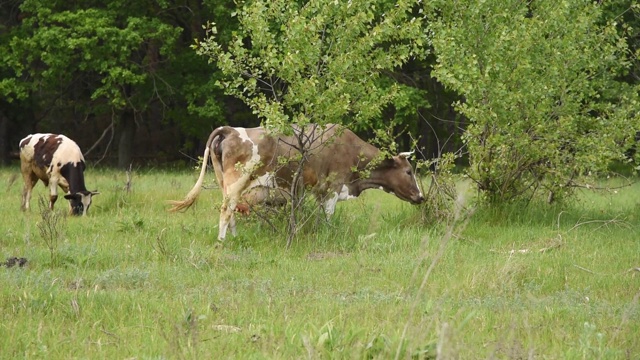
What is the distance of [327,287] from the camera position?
29.2 ft

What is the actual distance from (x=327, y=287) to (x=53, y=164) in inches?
350

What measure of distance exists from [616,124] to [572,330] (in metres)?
7.47

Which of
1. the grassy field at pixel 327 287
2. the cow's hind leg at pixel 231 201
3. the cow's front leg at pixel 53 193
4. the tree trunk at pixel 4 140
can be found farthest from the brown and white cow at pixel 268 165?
the tree trunk at pixel 4 140

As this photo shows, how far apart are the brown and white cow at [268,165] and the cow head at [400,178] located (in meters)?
0.89

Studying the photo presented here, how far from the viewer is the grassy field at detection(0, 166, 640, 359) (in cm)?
614

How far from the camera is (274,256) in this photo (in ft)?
35.5

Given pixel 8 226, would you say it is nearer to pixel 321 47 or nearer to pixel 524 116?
pixel 321 47

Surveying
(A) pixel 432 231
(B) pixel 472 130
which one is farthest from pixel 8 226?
(B) pixel 472 130

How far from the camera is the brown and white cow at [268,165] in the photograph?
12.3m

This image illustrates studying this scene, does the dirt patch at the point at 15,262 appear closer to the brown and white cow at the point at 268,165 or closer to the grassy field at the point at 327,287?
the grassy field at the point at 327,287

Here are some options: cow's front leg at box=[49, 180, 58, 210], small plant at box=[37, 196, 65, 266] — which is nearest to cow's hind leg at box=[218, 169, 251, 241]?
small plant at box=[37, 196, 65, 266]

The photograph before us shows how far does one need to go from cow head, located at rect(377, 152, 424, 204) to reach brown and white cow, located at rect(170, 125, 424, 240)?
0.89 metres

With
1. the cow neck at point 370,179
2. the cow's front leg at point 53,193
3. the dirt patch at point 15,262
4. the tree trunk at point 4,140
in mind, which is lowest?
the tree trunk at point 4,140

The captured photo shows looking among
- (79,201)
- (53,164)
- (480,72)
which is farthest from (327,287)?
(53,164)
